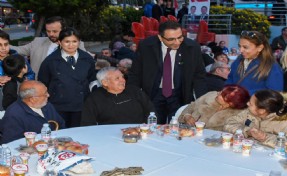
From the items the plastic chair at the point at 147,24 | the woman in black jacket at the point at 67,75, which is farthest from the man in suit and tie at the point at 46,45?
the plastic chair at the point at 147,24

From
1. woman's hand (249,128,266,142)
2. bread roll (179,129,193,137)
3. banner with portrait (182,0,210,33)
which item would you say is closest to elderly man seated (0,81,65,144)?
bread roll (179,129,193,137)

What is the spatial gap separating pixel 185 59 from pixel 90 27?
11.9 m

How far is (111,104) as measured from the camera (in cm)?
414

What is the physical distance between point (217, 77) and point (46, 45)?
207 centimetres

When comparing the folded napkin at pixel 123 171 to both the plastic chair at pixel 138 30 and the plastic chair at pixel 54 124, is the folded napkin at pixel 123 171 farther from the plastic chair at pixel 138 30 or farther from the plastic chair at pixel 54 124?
the plastic chair at pixel 138 30

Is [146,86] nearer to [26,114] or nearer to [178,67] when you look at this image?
[178,67]

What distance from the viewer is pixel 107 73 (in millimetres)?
4184

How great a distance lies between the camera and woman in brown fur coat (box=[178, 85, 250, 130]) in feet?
12.2

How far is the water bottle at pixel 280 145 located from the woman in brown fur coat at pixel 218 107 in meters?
0.68

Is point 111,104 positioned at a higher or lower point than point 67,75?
lower

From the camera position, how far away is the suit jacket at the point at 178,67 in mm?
4648

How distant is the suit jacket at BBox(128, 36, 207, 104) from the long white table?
4.22 ft

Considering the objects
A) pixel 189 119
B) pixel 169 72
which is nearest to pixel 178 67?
pixel 169 72

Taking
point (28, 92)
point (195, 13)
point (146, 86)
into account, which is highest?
point (195, 13)
